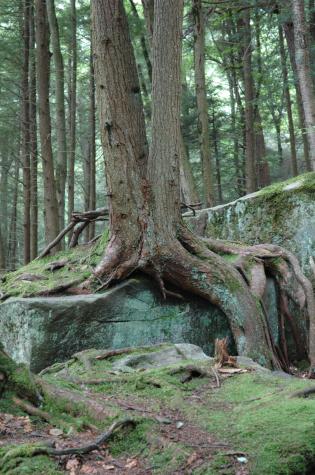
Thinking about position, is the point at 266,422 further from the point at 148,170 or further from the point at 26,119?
the point at 26,119

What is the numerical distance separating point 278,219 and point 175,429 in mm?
5749

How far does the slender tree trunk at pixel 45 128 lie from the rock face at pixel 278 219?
3.81 metres

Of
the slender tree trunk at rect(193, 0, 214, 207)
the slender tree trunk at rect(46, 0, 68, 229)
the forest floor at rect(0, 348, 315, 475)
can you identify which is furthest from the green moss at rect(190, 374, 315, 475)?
the slender tree trunk at rect(46, 0, 68, 229)

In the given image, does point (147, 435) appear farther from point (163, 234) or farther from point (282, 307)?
point (282, 307)

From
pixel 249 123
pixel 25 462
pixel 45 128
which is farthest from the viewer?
pixel 249 123

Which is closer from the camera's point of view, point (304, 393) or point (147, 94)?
point (304, 393)

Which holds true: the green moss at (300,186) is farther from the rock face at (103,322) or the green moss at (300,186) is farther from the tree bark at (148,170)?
the rock face at (103,322)

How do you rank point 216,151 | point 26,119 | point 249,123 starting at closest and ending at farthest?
point 26,119 → point 249,123 → point 216,151

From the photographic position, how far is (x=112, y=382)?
4160 mm

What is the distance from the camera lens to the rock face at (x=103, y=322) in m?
6.18

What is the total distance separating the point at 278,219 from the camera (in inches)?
331

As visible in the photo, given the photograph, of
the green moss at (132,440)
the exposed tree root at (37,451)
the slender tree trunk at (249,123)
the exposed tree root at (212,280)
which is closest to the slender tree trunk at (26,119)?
the slender tree trunk at (249,123)

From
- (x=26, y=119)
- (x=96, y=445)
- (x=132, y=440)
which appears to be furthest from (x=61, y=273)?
(x=26, y=119)

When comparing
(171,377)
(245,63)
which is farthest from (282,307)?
(245,63)
